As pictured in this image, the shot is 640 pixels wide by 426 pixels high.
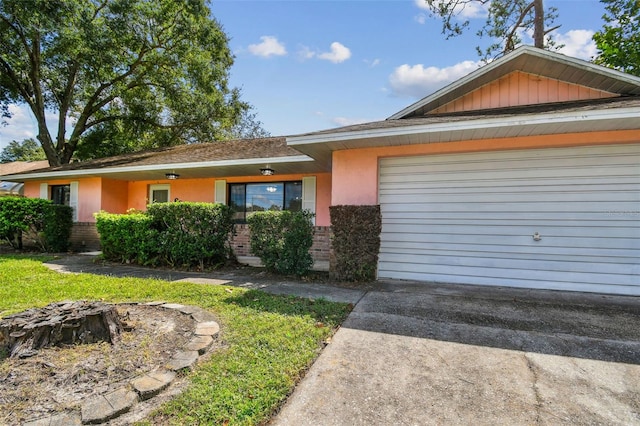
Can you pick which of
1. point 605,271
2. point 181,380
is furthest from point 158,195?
point 605,271

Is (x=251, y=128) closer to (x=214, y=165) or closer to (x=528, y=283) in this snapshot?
(x=214, y=165)

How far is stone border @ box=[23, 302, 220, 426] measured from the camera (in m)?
1.91

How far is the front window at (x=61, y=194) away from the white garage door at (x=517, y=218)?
12.3m

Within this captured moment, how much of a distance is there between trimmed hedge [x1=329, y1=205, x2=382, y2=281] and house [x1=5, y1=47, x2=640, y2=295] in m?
0.45

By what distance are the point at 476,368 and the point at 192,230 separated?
19.8ft

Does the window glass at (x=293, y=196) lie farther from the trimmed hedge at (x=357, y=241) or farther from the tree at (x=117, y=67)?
the tree at (x=117, y=67)

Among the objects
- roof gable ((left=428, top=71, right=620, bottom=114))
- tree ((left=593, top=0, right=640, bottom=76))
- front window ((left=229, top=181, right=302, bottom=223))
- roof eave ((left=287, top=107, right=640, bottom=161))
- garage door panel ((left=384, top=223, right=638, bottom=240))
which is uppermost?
tree ((left=593, top=0, right=640, bottom=76))

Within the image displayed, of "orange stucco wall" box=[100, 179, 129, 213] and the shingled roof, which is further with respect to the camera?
"orange stucco wall" box=[100, 179, 129, 213]

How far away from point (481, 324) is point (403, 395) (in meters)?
1.85

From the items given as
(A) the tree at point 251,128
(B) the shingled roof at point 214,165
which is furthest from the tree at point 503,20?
(A) the tree at point 251,128

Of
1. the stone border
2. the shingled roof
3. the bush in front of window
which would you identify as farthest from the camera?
the bush in front of window

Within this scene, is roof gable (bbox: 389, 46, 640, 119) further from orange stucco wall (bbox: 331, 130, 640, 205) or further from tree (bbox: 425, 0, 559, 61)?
tree (bbox: 425, 0, 559, 61)

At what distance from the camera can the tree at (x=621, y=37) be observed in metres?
10.9

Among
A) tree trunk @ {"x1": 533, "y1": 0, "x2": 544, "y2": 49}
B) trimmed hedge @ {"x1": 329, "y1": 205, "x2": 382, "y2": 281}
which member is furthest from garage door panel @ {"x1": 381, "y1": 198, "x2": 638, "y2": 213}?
tree trunk @ {"x1": 533, "y1": 0, "x2": 544, "y2": 49}
